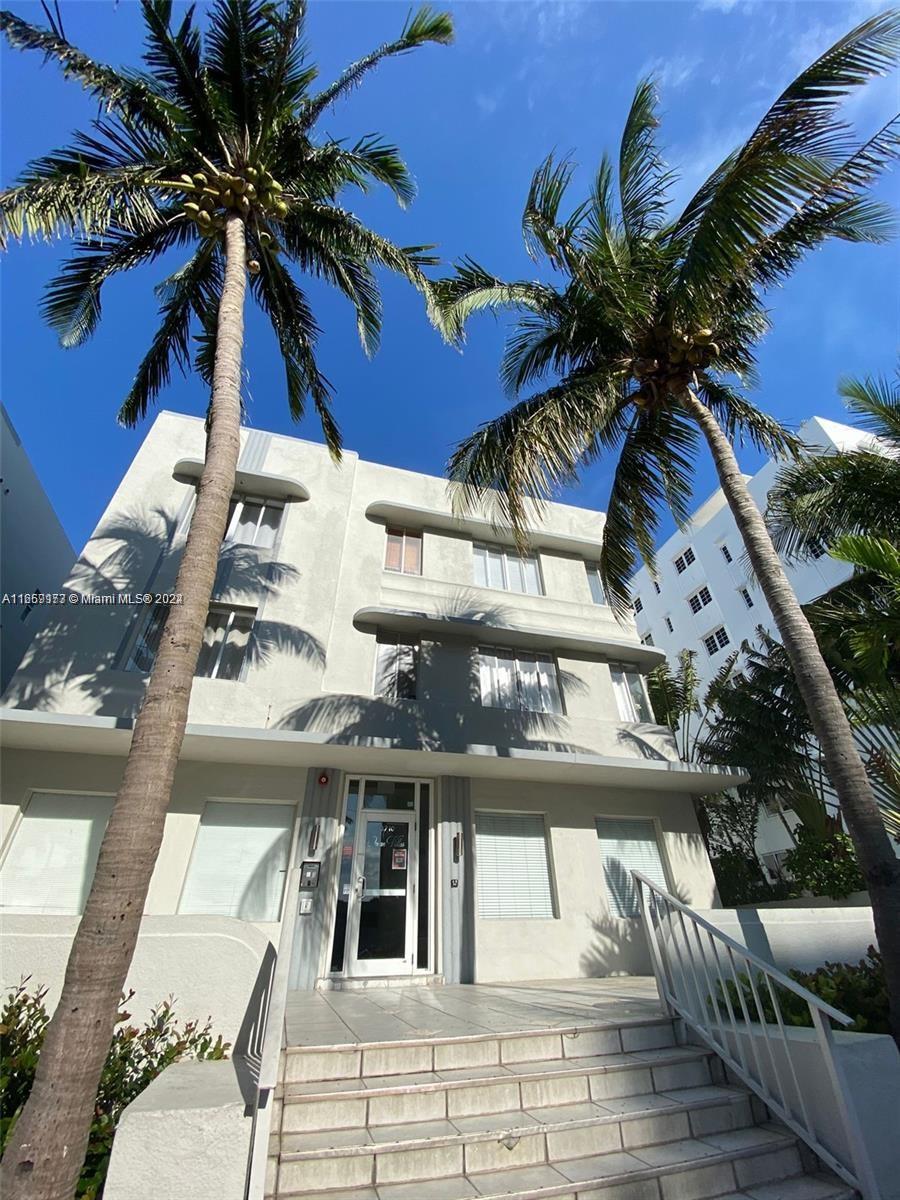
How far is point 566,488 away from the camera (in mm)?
8641

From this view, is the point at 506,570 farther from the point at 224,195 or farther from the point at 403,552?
the point at 224,195

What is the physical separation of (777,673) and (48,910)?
15.7 metres

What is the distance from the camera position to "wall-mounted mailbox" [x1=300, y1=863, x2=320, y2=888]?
8859 mm

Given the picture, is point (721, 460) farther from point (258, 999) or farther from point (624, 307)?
point (258, 999)

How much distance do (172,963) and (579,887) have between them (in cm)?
752

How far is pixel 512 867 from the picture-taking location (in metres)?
10.2

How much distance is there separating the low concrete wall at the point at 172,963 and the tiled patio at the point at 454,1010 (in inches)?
28.1

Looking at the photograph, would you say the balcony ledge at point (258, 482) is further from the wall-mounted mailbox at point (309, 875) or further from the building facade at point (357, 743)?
the wall-mounted mailbox at point (309, 875)

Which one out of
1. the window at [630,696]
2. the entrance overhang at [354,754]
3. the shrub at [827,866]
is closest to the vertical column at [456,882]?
the entrance overhang at [354,754]

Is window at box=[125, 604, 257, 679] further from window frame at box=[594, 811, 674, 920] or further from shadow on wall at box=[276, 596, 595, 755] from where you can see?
window frame at box=[594, 811, 674, 920]

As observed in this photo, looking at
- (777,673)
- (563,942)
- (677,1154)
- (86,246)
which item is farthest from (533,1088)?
(777,673)

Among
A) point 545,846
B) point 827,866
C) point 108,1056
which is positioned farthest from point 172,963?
point 827,866

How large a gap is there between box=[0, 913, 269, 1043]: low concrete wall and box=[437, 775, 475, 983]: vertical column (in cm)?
464

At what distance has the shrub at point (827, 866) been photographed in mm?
10367
